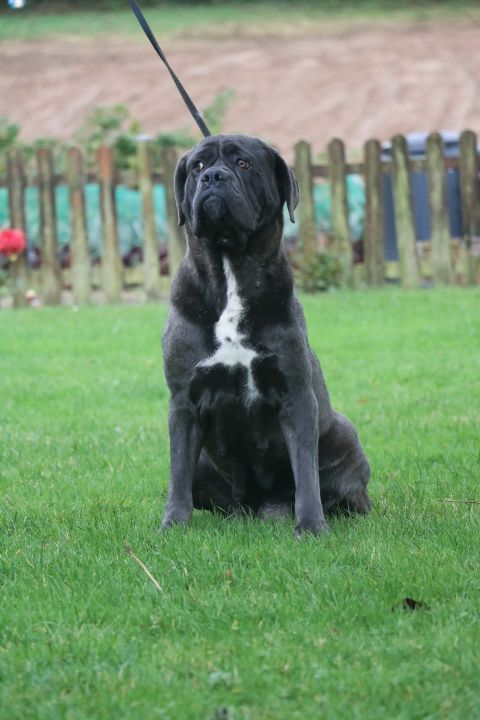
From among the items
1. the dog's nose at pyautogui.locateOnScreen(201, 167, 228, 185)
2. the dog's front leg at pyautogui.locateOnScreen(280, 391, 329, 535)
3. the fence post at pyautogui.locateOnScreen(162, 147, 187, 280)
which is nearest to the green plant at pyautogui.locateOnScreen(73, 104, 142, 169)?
the fence post at pyautogui.locateOnScreen(162, 147, 187, 280)

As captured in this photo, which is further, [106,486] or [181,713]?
[106,486]

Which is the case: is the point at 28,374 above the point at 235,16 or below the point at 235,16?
below

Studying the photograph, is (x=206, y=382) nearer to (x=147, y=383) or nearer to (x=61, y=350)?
(x=147, y=383)

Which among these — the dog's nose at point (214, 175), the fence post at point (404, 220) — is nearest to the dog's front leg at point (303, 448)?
the dog's nose at point (214, 175)

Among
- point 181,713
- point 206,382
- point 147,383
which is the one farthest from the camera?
point 147,383

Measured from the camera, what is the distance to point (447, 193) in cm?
1358

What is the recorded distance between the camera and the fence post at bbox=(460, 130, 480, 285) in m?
13.4

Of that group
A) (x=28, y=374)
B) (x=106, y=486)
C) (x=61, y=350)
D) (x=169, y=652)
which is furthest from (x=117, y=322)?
(x=169, y=652)

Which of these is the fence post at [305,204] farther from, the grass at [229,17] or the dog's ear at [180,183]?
the grass at [229,17]

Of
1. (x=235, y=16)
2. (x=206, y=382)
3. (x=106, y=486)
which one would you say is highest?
(x=235, y=16)

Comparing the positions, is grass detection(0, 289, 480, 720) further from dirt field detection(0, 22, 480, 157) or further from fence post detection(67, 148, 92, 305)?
dirt field detection(0, 22, 480, 157)

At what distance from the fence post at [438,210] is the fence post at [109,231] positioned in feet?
12.3

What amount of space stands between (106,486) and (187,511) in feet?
3.11

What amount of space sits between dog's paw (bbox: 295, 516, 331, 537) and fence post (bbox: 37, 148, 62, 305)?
9.93 metres
